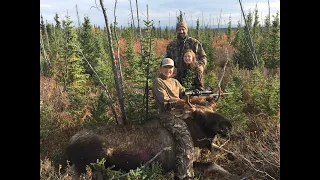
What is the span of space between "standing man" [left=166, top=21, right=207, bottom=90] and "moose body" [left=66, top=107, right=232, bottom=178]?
1097mm

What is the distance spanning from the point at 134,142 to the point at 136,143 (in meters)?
0.03

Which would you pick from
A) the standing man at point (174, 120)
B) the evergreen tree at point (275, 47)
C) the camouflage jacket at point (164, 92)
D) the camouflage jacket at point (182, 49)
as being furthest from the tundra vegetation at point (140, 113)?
the evergreen tree at point (275, 47)

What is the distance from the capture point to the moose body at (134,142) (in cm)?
345

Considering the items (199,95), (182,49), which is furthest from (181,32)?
(199,95)

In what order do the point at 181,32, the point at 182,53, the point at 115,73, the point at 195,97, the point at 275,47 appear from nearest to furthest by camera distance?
1. the point at 195,97
2. the point at 115,73
3. the point at 181,32
4. the point at 182,53
5. the point at 275,47

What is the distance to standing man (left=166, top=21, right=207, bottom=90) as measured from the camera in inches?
179

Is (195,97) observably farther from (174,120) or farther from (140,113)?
(140,113)

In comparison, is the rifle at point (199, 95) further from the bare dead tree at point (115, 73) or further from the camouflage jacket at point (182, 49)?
the bare dead tree at point (115, 73)

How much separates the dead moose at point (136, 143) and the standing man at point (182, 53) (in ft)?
3.41

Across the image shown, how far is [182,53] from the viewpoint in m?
4.62

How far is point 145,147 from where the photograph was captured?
3584 millimetres

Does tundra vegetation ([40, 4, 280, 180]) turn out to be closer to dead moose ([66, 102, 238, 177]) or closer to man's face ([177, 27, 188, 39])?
dead moose ([66, 102, 238, 177])
